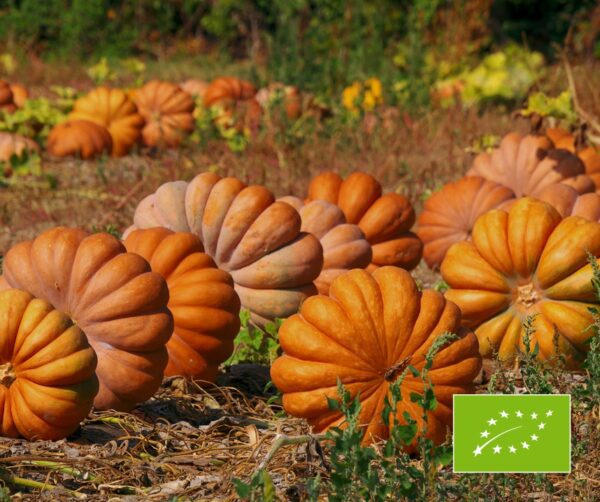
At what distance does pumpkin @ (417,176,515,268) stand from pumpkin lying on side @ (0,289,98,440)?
10.1 ft

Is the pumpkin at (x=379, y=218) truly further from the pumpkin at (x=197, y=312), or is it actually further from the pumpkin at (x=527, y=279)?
the pumpkin at (x=197, y=312)

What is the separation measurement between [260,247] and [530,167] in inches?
91.9

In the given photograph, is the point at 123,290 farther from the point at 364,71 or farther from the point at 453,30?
the point at 453,30

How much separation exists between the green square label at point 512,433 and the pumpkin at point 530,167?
373 centimetres

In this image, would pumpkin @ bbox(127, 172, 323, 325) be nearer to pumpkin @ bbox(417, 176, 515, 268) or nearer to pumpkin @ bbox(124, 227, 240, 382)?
pumpkin @ bbox(124, 227, 240, 382)

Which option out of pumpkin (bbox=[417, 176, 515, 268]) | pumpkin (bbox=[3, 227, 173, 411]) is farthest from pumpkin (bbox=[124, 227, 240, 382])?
pumpkin (bbox=[417, 176, 515, 268])

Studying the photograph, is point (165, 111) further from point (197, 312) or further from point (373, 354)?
point (373, 354)

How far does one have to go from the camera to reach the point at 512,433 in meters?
2.97

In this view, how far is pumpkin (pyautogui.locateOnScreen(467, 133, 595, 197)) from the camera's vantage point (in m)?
6.62

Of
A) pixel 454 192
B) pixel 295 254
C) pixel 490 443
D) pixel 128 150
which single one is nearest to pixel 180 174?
pixel 128 150

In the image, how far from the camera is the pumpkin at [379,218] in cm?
599

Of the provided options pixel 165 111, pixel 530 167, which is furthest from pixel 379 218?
pixel 165 111

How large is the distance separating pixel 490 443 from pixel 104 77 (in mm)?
9555

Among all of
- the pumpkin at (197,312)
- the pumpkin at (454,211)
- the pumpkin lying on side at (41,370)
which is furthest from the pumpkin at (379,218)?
the pumpkin lying on side at (41,370)
